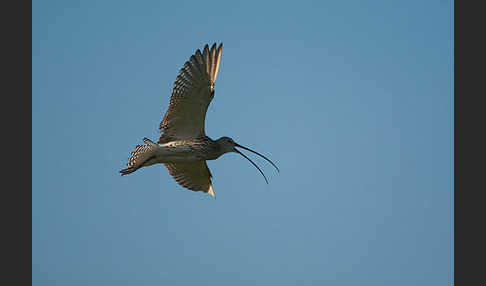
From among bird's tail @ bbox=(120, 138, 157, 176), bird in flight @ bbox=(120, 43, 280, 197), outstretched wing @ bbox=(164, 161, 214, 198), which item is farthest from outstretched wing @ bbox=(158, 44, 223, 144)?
outstretched wing @ bbox=(164, 161, 214, 198)

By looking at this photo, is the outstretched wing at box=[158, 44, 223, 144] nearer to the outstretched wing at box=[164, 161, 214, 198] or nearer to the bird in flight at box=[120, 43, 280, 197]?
the bird in flight at box=[120, 43, 280, 197]

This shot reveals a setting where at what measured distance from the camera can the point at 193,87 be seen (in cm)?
1094

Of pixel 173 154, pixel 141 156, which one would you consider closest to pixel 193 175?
pixel 173 154

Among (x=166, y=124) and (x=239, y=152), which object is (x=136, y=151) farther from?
(x=239, y=152)

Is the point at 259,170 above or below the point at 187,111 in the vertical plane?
below

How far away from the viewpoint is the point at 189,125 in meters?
11.4

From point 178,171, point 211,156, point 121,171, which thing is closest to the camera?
point 121,171

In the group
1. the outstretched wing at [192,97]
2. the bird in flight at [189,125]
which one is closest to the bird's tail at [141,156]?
the bird in flight at [189,125]

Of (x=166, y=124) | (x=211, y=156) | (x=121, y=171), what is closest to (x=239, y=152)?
(x=211, y=156)

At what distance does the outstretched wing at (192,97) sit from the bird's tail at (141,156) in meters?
0.35

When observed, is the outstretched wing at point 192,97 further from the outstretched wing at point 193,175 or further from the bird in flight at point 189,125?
the outstretched wing at point 193,175

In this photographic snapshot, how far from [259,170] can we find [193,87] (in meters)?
2.74

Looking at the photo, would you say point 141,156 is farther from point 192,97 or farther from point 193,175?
point 193,175

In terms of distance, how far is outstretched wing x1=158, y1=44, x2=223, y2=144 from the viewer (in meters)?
10.8
